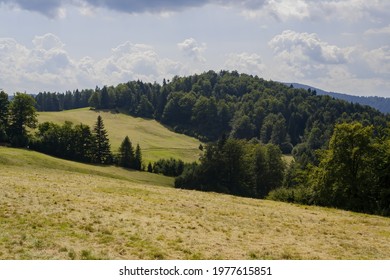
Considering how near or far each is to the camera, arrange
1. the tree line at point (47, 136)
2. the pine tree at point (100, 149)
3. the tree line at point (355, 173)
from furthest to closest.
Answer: the pine tree at point (100, 149) < the tree line at point (47, 136) < the tree line at point (355, 173)

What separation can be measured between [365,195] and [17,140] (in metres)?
91.7

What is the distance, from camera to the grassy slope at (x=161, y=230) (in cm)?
1727

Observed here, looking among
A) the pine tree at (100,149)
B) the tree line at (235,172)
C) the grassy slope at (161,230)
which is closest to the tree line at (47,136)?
the pine tree at (100,149)

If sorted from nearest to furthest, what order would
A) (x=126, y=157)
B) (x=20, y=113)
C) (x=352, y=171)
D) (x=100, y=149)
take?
(x=352, y=171) < (x=20, y=113) < (x=100, y=149) < (x=126, y=157)

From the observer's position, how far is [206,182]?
11675cm

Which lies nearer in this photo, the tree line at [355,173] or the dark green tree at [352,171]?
the tree line at [355,173]

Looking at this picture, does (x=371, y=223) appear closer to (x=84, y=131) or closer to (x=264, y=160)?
(x=264, y=160)

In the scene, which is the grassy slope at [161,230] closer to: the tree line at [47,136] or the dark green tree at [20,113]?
the tree line at [47,136]

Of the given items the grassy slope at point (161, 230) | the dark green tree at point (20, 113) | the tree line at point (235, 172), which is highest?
the dark green tree at point (20, 113)

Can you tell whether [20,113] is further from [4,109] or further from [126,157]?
[126,157]

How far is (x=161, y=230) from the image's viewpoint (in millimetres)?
22047

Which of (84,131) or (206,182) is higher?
(84,131)

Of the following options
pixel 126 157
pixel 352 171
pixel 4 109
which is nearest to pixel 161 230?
pixel 352 171
